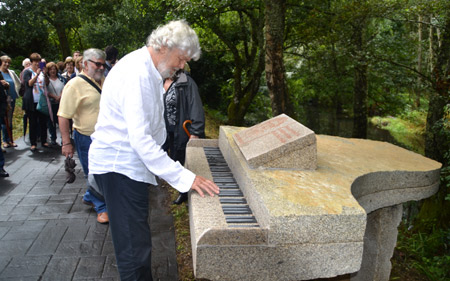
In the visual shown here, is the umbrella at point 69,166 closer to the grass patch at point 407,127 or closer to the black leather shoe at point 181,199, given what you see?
the black leather shoe at point 181,199

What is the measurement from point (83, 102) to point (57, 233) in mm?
1597

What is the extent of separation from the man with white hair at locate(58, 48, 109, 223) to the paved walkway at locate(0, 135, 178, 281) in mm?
614

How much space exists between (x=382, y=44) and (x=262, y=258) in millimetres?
9607

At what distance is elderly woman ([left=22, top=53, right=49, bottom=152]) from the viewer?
792 cm

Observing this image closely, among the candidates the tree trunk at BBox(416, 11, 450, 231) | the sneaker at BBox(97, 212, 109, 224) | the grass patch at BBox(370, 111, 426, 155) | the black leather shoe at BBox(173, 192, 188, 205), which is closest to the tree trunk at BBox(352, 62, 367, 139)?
the tree trunk at BBox(416, 11, 450, 231)

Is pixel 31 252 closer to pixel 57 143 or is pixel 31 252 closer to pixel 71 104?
pixel 71 104

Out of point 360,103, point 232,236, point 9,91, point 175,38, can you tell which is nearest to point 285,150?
point 232,236

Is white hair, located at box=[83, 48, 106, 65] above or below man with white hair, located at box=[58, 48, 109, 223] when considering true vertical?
above

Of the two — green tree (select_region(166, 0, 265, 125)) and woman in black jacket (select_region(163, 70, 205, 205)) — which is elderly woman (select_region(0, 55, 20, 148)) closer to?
woman in black jacket (select_region(163, 70, 205, 205))

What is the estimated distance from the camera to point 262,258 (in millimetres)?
2514

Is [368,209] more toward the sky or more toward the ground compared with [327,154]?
more toward the ground

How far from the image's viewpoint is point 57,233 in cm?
458

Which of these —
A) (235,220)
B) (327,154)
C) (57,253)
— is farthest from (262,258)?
(57,253)

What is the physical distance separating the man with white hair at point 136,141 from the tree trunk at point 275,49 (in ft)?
16.2
